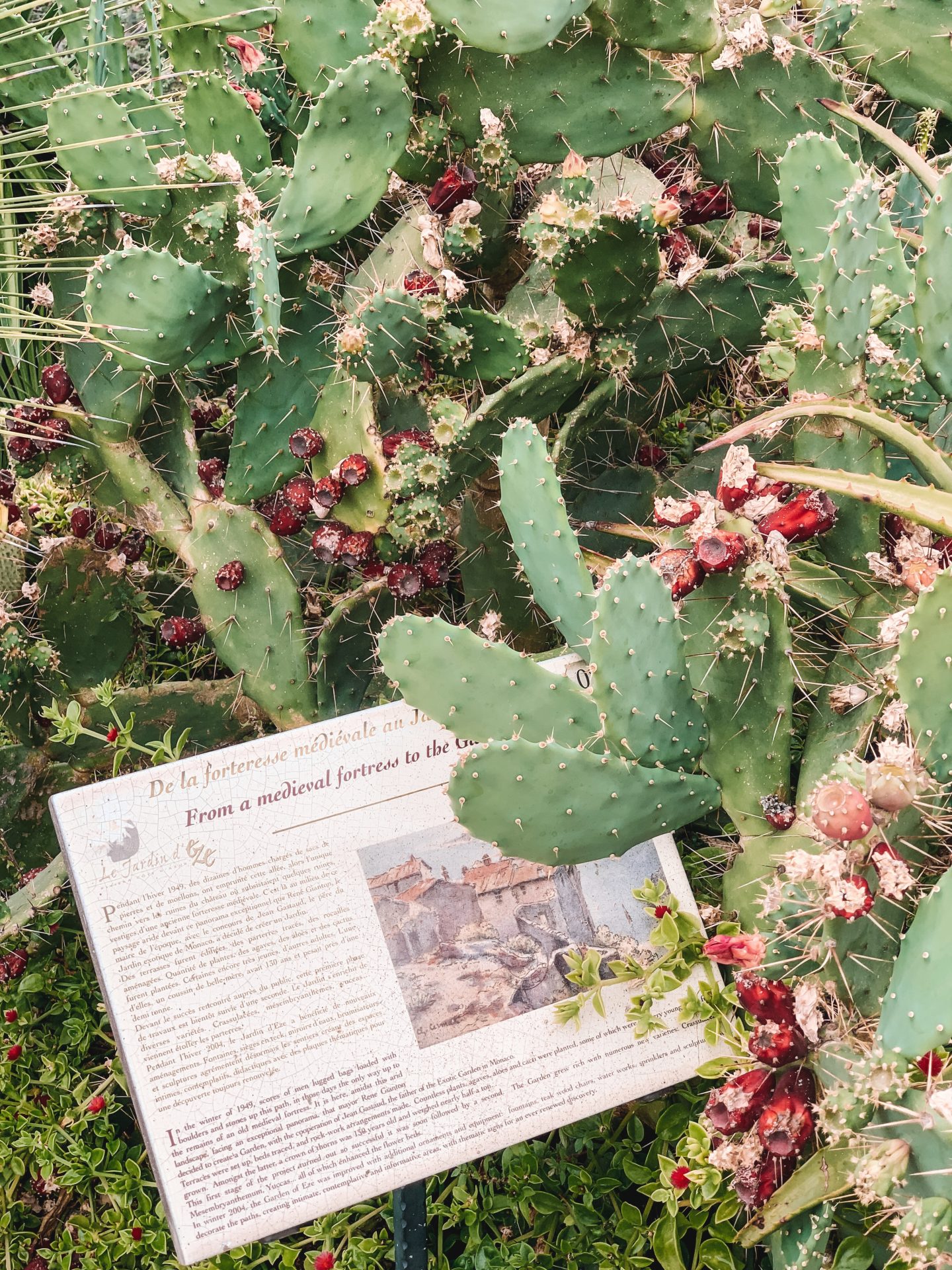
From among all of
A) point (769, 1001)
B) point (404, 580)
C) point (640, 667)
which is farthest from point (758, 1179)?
point (404, 580)

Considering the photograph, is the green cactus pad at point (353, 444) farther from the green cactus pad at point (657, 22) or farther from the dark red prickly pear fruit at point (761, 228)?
the dark red prickly pear fruit at point (761, 228)

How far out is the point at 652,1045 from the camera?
1502mm

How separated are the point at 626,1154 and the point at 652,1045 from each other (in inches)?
16.2

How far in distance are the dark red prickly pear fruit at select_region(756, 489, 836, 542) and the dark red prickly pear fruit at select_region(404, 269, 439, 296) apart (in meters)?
0.72

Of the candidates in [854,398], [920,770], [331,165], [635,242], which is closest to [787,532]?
[854,398]

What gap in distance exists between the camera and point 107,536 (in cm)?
204

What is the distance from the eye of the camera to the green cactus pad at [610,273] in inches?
66.1

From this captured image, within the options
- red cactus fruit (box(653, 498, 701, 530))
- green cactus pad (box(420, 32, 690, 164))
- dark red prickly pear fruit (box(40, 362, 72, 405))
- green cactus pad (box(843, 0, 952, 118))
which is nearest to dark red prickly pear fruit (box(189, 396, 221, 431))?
dark red prickly pear fruit (box(40, 362, 72, 405))

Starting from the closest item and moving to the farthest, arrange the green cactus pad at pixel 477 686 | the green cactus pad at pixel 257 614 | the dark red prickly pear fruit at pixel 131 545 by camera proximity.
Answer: the green cactus pad at pixel 477 686 → the green cactus pad at pixel 257 614 → the dark red prickly pear fruit at pixel 131 545

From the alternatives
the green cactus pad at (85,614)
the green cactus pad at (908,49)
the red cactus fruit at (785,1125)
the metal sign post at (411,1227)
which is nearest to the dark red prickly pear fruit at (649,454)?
the green cactus pad at (908,49)

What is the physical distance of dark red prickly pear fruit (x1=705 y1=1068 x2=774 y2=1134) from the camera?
4.22 feet

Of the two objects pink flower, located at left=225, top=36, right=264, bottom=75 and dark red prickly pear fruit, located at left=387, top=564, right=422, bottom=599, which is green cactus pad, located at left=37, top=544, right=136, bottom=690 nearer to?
dark red prickly pear fruit, located at left=387, top=564, right=422, bottom=599

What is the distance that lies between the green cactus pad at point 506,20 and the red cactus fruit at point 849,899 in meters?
1.27

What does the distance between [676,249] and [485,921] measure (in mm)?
1243
